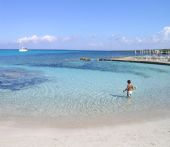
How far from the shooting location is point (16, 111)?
56.1 ft

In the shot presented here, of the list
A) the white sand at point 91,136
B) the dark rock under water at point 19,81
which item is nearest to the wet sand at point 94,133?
the white sand at point 91,136

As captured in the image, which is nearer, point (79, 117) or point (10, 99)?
point (79, 117)

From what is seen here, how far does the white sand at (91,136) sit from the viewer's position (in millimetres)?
10891

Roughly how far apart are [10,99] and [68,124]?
24.8ft

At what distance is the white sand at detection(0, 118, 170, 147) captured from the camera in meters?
10.9

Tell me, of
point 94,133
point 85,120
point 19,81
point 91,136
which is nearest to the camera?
point 91,136

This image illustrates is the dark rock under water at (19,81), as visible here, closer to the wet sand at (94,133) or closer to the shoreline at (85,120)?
the shoreline at (85,120)

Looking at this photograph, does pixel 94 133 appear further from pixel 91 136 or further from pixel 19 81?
pixel 19 81

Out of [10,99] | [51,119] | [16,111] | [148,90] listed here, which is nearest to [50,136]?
[51,119]

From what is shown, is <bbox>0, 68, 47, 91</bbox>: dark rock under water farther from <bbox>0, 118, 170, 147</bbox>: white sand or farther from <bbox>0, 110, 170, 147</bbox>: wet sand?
<bbox>0, 118, 170, 147</bbox>: white sand

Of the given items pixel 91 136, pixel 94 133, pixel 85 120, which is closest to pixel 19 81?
pixel 85 120

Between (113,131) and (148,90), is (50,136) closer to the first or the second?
(113,131)

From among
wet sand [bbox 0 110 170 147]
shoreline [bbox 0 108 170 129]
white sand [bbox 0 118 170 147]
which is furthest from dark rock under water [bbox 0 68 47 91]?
white sand [bbox 0 118 170 147]

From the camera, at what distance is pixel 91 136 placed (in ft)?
39.5
